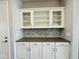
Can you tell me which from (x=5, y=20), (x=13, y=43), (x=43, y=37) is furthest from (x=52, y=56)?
(x=5, y=20)

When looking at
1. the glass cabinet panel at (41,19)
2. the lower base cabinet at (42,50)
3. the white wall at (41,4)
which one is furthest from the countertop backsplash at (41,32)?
the white wall at (41,4)

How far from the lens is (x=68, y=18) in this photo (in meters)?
3.97

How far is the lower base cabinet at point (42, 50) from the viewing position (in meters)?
3.90

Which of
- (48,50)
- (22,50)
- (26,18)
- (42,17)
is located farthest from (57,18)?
(22,50)

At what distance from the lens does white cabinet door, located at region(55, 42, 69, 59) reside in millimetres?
3893

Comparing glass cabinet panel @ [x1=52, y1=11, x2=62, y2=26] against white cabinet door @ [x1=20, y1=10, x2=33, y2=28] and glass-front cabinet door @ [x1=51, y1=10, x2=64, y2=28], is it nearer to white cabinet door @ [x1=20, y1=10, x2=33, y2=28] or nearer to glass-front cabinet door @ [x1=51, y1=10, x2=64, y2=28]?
glass-front cabinet door @ [x1=51, y1=10, x2=64, y2=28]

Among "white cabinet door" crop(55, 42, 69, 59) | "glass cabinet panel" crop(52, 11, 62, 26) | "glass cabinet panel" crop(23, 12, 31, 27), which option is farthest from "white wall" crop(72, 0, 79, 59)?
"glass cabinet panel" crop(23, 12, 31, 27)

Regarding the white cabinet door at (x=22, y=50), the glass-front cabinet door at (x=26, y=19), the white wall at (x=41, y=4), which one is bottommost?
Answer: the white cabinet door at (x=22, y=50)

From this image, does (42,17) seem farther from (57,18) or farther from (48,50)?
(48,50)

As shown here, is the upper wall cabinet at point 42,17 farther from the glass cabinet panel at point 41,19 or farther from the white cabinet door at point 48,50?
the white cabinet door at point 48,50

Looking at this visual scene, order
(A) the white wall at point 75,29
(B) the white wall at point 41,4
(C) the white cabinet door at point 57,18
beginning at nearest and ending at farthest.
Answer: (A) the white wall at point 75,29
(C) the white cabinet door at point 57,18
(B) the white wall at point 41,4

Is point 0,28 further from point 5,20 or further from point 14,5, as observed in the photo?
point 14,5

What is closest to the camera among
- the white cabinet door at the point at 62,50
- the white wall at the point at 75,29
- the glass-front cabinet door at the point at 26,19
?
the white wall at the point at 75,29

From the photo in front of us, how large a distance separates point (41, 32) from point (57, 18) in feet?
2.96
